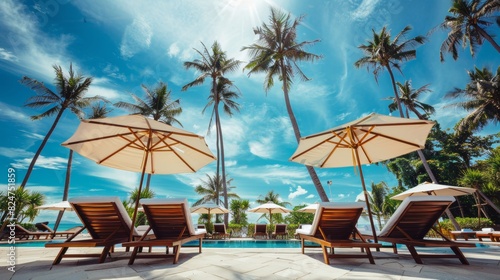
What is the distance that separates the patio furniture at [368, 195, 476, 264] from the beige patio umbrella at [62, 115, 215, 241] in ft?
12.2

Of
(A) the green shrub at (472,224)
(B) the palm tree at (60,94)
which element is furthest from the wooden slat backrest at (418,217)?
(B) the palm tree at (60,94)

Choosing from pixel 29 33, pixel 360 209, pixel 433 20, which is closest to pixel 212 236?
pixel 360 209

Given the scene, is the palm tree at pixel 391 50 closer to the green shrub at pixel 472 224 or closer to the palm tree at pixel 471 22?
the palm tree at pixel 471 22

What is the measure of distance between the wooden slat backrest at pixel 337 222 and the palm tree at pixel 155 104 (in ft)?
65.3

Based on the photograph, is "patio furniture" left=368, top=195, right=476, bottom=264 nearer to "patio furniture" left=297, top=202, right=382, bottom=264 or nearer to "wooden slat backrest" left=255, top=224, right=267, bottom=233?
"patio furniture" left=297, top=202, right=382, bottom=264

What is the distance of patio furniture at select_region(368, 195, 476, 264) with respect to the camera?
306cm

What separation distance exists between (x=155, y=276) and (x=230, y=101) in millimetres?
19999

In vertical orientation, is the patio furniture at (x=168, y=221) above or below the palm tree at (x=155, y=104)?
below

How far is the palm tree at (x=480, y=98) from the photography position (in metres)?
16.0

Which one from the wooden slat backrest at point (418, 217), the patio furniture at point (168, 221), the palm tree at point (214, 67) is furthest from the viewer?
the palm tree at point (214, 67)

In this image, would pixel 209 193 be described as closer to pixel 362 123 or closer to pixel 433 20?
pixel 362 123

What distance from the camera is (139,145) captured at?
480 cm

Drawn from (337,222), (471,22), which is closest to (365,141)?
(337,222)

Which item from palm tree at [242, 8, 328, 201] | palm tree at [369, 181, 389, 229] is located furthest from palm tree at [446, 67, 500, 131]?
palm tree at [369, 181, 389, 229]
